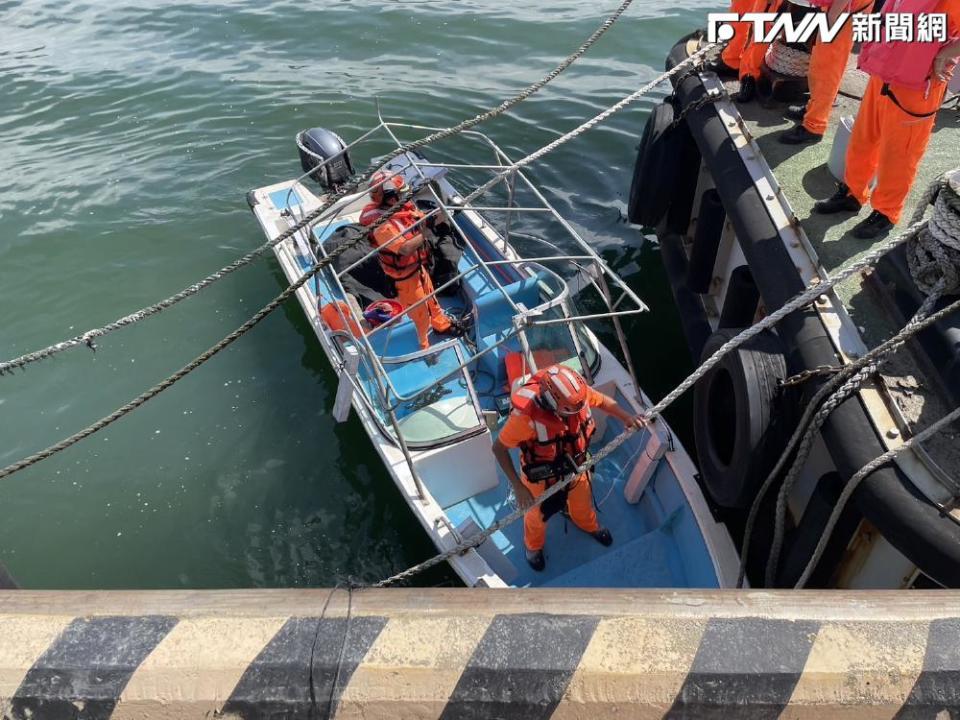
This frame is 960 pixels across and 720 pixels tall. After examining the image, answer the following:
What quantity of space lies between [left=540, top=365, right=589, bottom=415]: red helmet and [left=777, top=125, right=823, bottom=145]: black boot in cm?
276

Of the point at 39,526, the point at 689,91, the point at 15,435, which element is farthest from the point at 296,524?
the point at 689,91

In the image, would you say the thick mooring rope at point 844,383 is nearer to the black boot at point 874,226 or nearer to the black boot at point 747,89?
the black boot at point 874,226

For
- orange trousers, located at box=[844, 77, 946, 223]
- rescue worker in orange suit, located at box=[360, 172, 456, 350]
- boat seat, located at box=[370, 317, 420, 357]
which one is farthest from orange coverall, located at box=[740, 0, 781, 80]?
boat seat, located at box=[370, 317, 420, 357]

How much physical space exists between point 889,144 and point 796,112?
196cm

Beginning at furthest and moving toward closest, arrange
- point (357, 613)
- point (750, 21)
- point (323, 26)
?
point (323, 26)
point (750, 21)
point (357, 613)

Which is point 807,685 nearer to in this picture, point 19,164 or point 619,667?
point 619,667

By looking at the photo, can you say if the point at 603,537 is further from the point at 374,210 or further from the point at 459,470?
the point at 374,210

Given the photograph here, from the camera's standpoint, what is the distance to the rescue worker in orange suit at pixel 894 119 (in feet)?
10.7

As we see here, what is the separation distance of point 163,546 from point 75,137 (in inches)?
295

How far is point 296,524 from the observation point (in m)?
4.98

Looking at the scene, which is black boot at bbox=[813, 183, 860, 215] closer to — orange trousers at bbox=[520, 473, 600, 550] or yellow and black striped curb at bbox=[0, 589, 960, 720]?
orange trousers at bbox=[520, 473, 600, 550]

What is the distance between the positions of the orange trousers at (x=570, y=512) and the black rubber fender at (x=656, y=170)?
9.78ft

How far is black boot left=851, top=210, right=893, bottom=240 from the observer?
12.8ft

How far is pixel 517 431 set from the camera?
403 centimetres
